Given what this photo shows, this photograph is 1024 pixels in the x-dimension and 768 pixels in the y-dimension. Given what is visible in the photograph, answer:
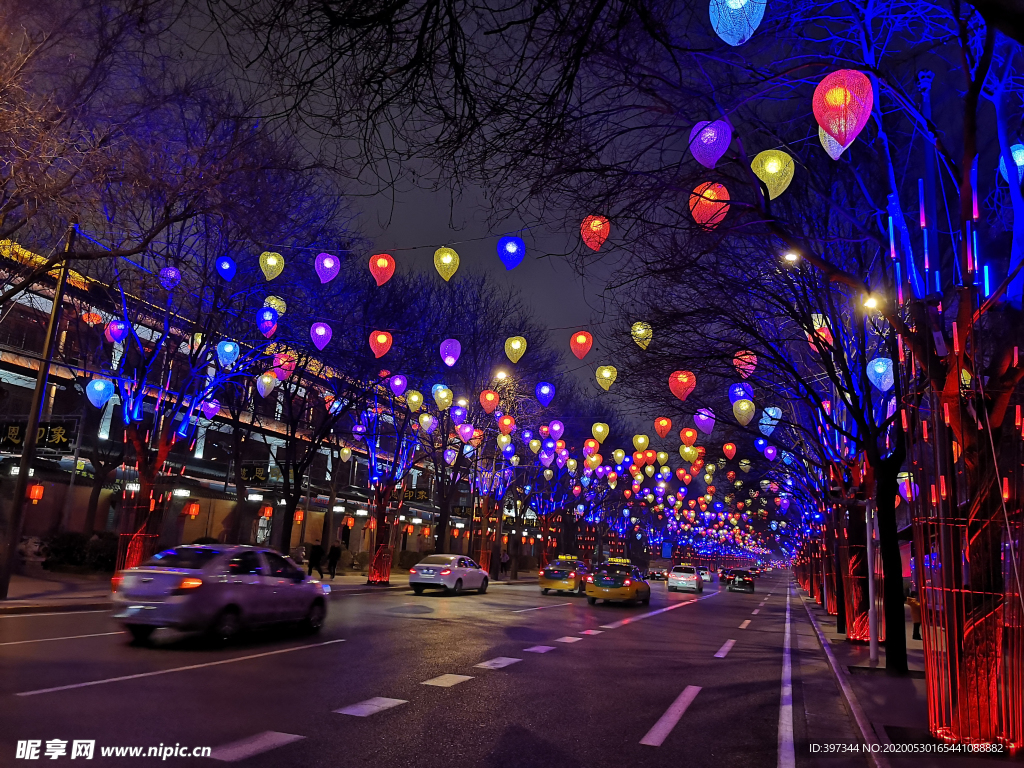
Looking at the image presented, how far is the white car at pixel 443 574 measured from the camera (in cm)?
2653

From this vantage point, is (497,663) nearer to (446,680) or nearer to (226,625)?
(446,680)

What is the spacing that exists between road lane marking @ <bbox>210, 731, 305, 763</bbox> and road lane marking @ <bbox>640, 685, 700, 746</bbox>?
11.0 ft

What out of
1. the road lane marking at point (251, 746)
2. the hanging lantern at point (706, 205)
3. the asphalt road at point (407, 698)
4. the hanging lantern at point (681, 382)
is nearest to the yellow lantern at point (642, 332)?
the hanging lantern at point (681, 382)

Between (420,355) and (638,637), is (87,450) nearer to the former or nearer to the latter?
(420,355)

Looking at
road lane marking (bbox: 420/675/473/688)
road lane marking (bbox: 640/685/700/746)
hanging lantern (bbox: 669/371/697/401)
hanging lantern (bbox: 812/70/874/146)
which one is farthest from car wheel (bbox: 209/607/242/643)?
hanging lantern (bbox: 812/70/874/146)

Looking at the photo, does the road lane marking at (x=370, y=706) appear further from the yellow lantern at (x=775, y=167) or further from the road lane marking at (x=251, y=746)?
the yellow lantern at (x=775, y=167)

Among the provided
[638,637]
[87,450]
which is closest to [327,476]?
[87,450]

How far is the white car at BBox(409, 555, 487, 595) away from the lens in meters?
26.5

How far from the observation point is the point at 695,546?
150375 millimetres

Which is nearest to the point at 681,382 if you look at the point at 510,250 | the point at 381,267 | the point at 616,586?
the point at 510,250

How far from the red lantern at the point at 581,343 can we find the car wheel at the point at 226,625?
8.95 meters

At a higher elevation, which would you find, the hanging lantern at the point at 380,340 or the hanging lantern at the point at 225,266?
the hanging lantern at the point at 225,266

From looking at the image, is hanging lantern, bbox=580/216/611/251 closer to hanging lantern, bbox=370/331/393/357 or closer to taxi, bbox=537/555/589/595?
hanging lantern, bbox=370/331/393/357

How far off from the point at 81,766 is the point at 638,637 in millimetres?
13381
